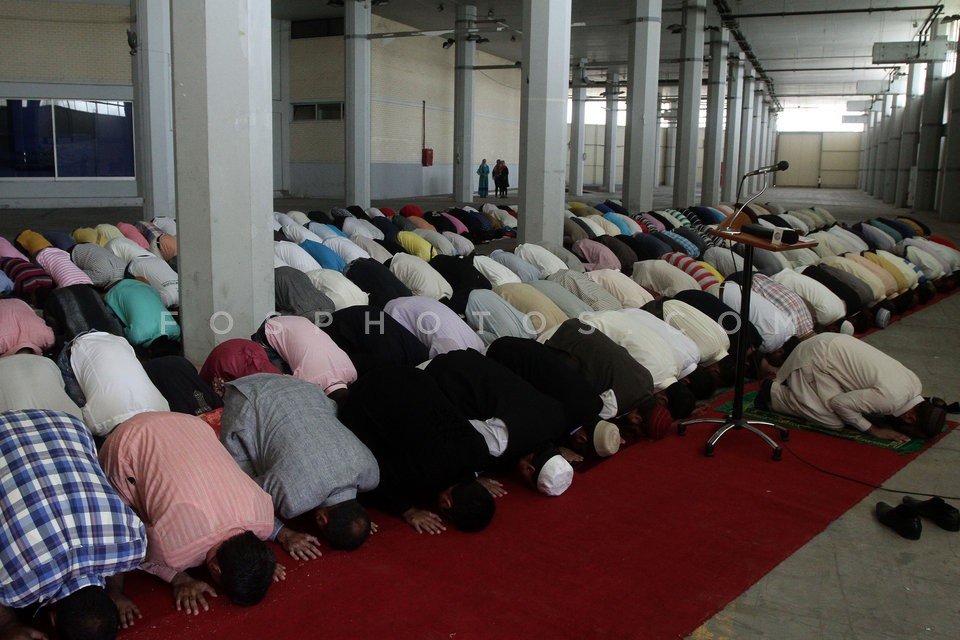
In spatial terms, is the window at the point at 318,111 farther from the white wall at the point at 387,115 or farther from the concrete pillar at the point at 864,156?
the concrete pillar at the point at 864,156

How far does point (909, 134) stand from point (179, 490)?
29.9 meters

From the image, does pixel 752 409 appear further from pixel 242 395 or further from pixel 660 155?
pixel 660 155

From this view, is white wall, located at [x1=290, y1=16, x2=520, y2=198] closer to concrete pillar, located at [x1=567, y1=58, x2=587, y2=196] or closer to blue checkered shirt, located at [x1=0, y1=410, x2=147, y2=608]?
concrete pillar, located at [x1=567, y1=58, x2=587, y2=196]

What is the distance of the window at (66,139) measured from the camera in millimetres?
18219

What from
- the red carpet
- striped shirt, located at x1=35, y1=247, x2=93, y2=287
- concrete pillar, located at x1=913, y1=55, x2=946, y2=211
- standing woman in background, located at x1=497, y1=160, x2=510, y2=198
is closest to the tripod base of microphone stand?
the red carpet

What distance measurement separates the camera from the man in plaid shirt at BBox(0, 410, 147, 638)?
8.88 feet

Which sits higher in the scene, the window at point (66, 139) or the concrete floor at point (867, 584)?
the window at point (66, 139)

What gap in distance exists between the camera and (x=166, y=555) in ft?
9.96

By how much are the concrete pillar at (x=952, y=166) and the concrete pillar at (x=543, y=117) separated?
15391mm

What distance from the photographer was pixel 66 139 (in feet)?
61.4

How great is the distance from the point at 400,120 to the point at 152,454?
68.8 ft

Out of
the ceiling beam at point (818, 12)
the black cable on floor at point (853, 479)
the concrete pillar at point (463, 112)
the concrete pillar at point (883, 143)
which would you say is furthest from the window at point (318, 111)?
the concrete pillar at point (883, 143)

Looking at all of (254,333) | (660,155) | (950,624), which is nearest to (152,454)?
(254,333)

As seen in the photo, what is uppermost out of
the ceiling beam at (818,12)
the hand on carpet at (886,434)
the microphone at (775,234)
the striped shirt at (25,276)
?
the ceiling beam at (818,12)
